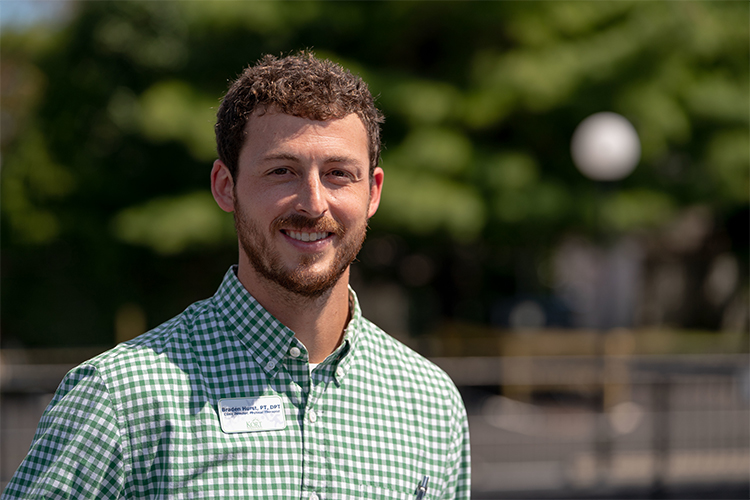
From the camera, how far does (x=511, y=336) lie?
14.6 metres

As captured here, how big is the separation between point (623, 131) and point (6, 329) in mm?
13523

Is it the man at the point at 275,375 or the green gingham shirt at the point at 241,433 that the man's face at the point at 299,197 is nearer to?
the man at the point at 275,375

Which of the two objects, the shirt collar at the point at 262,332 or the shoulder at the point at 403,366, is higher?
the shirt collar at the point at 262,332

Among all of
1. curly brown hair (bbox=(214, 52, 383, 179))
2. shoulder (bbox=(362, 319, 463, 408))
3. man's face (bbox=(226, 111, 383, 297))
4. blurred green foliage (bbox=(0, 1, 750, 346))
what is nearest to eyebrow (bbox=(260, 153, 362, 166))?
man's face (bbox=(226, 111, 383, 297))

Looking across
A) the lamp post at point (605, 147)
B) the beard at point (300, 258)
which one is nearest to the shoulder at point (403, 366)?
the beard at point (300, 258)

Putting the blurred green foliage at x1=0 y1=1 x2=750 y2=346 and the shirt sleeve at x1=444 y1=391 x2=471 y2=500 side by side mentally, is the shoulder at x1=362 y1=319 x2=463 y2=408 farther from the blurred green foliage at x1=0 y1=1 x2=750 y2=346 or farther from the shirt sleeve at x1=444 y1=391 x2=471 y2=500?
the blurred green foliage at x1=0 y1=1 x2=750 y2=346

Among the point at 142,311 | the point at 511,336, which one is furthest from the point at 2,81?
the point at 511,336

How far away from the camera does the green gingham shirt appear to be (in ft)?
5.93

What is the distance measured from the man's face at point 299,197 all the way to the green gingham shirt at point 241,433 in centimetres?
15

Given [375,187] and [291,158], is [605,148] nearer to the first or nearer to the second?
[375,187]

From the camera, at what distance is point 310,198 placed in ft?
6.54

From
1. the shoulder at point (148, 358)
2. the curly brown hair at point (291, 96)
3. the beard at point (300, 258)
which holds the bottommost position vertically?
the shoulder at point (148, 358)

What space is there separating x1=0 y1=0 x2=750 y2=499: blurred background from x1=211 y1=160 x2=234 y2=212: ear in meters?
8.43

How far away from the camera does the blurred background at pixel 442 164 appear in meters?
12.8
